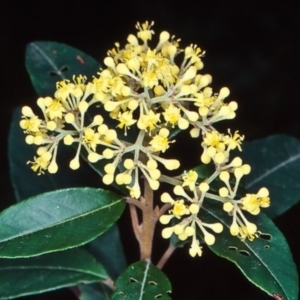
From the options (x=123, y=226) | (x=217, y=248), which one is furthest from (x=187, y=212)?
(x=123, y=226)

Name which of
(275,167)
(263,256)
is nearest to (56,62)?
(275,167)

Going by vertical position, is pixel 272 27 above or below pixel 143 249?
above

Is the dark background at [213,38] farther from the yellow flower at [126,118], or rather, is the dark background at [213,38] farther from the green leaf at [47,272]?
the yellow flower at [126,118]

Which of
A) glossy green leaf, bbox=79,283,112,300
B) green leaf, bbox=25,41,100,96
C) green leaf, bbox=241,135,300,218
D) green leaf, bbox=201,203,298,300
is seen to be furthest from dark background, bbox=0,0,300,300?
green leaf, bbox=201,203,298,300

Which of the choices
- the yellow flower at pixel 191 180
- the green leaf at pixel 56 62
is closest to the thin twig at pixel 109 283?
the yellow flower at pixel 191 180

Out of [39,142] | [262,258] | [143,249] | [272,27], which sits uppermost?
[272,27]

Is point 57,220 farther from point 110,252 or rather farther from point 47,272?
point 110,252

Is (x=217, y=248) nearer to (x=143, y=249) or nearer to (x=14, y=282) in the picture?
(x=143, y=249)
